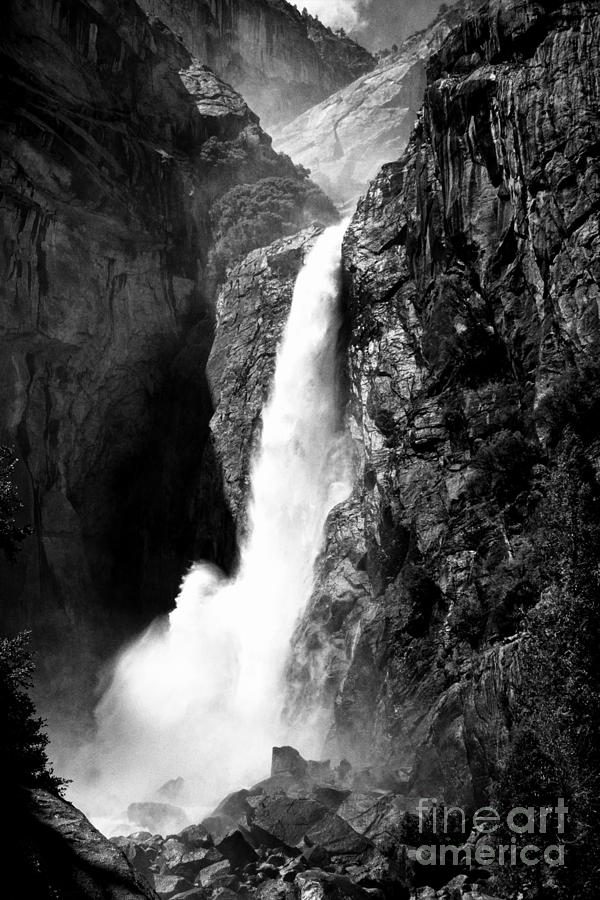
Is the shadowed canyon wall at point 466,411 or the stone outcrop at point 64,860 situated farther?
the shadowed canyon wall at point 466,411

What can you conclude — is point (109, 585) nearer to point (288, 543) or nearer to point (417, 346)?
point (288, 543)

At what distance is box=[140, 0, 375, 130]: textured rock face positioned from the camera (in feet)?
230

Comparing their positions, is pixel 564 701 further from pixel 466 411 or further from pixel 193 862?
pixel 466 411

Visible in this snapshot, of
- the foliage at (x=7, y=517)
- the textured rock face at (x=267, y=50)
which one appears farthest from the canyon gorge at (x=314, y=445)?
the textured rock face at (x=267, y=50)

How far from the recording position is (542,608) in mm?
16953

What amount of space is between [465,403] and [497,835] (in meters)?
13.4

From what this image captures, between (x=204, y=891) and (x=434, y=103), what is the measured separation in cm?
2694

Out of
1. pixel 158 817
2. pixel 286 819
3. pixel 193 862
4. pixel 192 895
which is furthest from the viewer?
pixel 158 817

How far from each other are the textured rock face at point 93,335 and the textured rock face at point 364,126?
21.9m

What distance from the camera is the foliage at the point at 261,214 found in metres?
42.8

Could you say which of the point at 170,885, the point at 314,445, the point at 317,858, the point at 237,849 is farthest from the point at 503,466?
the point at 170,885

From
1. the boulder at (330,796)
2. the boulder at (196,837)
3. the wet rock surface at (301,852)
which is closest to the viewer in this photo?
the wet rock surface at (301,852)

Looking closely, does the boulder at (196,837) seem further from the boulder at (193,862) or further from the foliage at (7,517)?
the foliage at (7,517)

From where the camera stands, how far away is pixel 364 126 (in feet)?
216
